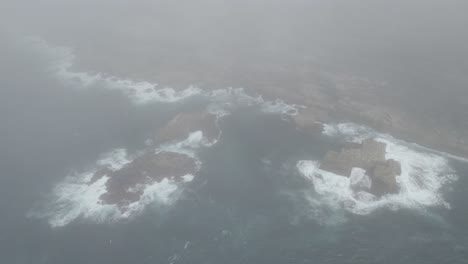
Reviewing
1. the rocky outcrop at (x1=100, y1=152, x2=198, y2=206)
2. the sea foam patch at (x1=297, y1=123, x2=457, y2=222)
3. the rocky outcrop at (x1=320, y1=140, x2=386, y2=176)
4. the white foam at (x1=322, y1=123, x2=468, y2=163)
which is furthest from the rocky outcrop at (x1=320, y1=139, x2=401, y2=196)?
the rocky outcrop at (x1=100, y1=152, x2=198, y2=206)

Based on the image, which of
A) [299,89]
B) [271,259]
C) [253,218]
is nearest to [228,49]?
[299,89]

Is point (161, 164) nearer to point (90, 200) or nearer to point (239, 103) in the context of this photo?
point (90, 200)

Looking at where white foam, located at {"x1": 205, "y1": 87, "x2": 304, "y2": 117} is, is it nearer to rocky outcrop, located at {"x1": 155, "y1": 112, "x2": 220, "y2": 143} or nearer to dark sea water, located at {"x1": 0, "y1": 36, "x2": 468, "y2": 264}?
dark sea water, located at {"x1": 0, "y1": 36, "x2": 468, "y2": 264}

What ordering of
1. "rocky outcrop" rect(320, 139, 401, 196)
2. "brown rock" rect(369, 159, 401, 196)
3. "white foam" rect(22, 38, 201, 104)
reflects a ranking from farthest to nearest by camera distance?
"white foam" rect(22, 38, 201, 104), "rocky outcrop" rect(320, 139, 401, 196), "brown rock" rect(369, 159, 401, 196)

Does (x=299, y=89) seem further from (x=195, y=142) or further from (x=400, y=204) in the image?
(x=400, y=204)

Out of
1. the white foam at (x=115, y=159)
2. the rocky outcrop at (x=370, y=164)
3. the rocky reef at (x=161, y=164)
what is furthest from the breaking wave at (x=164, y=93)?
the white foam at (x=115, y=159)

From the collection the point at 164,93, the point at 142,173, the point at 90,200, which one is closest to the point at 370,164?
the point at 142,173
